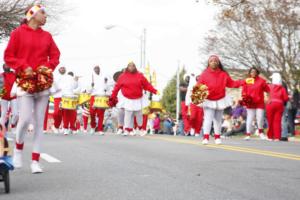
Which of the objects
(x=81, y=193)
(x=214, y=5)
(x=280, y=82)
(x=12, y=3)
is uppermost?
(x=12, y=3)

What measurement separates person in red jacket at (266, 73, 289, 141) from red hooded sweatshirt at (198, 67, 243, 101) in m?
5.89

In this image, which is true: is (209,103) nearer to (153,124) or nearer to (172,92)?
(153,124)

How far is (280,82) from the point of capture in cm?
2325

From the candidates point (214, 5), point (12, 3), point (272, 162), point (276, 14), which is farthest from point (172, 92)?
point (272, 162)

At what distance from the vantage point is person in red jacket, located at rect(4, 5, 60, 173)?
31.4 ft

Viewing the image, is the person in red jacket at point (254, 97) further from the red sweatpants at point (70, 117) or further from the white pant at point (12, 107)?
the white pant at point (12, 107)

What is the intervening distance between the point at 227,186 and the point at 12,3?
114 ft

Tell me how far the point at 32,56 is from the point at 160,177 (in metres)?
2.09

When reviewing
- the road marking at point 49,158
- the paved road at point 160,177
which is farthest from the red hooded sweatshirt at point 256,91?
the road marking at point 49,158

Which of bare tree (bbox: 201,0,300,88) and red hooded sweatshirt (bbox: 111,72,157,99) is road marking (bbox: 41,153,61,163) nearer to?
red hooded sweatshirt (bbox: 111,72,157,99)

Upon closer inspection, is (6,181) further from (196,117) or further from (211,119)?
(196,117)

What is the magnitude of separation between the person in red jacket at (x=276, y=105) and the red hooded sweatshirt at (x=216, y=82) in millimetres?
5885

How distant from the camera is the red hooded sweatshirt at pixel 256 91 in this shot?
72.6 ft

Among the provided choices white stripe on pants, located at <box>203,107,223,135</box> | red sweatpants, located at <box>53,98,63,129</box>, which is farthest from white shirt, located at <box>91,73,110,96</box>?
white stripe on pants, located at <box>203,107,223,135</box>
